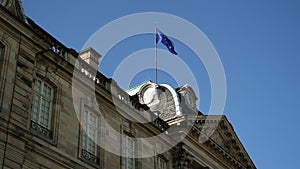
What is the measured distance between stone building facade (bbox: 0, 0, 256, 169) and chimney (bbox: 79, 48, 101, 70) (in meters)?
0.05

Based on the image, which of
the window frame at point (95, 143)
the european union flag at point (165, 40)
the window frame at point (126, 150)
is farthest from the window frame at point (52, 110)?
the european union flag at point (165, 40)

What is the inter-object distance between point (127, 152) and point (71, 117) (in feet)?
12.3

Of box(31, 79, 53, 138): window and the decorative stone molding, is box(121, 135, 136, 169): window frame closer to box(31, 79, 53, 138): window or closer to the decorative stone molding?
the decorative stone molding

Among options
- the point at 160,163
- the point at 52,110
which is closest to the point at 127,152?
the point at 160,163

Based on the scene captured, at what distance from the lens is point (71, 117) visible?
20.5 meters

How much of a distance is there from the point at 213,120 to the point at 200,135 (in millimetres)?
2120

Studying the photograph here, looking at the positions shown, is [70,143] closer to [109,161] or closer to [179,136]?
[109,161]

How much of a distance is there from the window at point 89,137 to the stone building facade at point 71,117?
3 centimetres

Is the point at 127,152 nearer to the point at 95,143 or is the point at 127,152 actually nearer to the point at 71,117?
the point at 95,143

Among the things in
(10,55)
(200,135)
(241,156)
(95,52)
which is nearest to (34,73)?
(10,55)

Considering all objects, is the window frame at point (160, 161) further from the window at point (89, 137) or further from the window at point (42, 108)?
the window at point (42, 108)

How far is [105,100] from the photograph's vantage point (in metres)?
22.7

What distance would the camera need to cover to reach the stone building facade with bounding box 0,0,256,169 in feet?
57.1

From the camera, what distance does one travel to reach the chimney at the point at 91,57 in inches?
969
